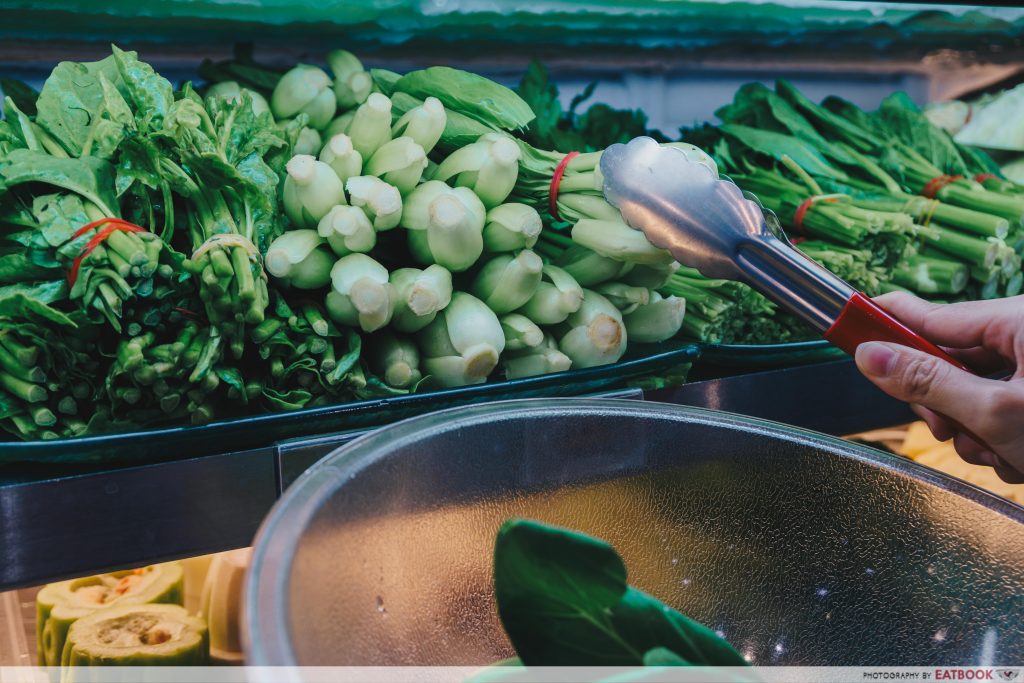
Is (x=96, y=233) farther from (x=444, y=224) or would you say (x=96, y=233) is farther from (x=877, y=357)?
(x=877, y=357)

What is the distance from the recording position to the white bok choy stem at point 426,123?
121 cm

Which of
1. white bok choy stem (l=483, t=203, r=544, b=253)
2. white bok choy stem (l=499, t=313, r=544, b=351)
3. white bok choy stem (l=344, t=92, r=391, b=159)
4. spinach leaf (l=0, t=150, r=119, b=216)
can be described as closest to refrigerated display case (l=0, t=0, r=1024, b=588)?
white bok choy stem (l=499, t=313, r=544, b=351)

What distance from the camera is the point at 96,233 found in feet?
3.00

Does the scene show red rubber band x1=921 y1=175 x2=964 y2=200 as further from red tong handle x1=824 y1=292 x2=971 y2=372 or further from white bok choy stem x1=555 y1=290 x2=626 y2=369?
red tong handle x1=824 y1=292 x2=971 y2=372

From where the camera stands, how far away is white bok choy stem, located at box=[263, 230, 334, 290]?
1028mm

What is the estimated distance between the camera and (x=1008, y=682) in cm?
65

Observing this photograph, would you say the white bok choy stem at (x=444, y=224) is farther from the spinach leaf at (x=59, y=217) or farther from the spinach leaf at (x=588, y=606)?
the spinach leaf at (x=588, y=606)

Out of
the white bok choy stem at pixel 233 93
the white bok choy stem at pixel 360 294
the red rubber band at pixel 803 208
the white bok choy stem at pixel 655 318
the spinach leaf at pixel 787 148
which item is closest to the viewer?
the white bok choy stem at pixel 360 294

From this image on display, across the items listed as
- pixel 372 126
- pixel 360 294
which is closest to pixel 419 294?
pixel 360 294

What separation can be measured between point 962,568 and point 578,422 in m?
0.32

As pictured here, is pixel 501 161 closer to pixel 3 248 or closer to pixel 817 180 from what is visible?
pixel 3 248

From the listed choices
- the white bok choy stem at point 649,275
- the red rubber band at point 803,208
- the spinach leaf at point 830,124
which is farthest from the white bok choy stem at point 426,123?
the spinach leaf at point 830,124

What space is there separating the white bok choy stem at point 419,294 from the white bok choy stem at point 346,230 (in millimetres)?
61

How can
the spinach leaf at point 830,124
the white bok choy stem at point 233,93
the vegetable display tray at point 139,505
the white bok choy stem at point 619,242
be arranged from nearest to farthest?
1. the vegetable display tray at point 139,505
2. the white bok choy stem at point 619,242
3. the white bok choy stem at point 233,93
4. the spinach leaf at point 830,124
